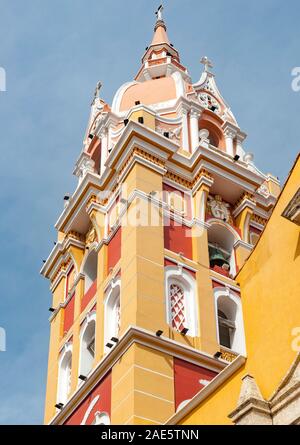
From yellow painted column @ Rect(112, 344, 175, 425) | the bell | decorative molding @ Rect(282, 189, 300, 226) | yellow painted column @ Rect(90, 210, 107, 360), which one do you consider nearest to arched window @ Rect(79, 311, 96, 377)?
yellow painted column @ Rect(90, 210, 107, 360)

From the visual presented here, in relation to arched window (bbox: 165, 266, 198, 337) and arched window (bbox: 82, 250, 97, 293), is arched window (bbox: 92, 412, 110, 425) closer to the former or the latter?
arched window (bbox: 165, 266, 198, 337)

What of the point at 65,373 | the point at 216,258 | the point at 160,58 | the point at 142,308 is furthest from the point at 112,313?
the point at 160,58

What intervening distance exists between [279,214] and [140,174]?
10.5 meters

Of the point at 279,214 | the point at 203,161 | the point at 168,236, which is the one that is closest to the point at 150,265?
the point at 168,236

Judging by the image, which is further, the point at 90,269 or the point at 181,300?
the point at 90,269

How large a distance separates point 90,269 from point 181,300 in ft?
14.4

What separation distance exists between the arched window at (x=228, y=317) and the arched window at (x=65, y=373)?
14.0ft

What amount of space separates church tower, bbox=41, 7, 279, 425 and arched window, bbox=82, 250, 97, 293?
0.11ft

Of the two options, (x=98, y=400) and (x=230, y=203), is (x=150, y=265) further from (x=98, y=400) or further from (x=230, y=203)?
(x=230, y=203)

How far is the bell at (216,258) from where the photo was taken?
2353 centimetres

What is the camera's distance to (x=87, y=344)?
75.5 ft

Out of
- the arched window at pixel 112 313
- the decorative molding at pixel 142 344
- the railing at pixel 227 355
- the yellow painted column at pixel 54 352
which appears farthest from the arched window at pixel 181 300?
the yellow painted column at pixel 54 352

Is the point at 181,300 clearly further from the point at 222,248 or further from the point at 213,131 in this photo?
the point at 213,131

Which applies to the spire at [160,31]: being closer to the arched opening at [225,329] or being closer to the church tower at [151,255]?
the church tower at [151,255]
